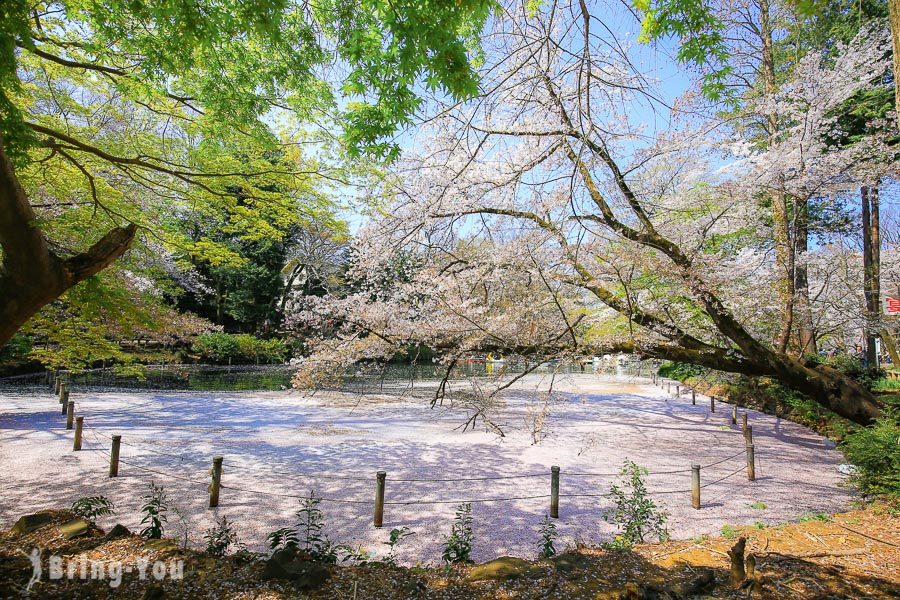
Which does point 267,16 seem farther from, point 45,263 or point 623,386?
point 623,386

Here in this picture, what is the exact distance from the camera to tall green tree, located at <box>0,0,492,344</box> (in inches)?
110

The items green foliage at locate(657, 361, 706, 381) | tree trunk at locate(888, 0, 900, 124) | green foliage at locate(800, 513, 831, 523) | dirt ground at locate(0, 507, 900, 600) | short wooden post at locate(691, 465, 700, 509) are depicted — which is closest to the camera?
tree trunk at locate(888, 0, 900, 124)

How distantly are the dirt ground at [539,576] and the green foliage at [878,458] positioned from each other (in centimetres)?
197

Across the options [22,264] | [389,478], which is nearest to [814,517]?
[389,478]

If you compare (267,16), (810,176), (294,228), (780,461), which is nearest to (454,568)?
(267,16)

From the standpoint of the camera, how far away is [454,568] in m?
3.63

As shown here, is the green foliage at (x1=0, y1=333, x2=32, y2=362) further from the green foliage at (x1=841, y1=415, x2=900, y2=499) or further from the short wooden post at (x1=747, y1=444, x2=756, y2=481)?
the green foliage at (x1=841, y1=415, x2=900, y2=499)

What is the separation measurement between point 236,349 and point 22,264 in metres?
24.3

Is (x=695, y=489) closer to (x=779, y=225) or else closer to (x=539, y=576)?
(x=539, y=576)

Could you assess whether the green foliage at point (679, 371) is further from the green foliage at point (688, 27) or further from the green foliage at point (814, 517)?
the green foliage at point (688, 27)

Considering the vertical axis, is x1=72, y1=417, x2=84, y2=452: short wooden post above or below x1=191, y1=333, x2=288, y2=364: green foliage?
below

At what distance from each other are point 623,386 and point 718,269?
17.0m

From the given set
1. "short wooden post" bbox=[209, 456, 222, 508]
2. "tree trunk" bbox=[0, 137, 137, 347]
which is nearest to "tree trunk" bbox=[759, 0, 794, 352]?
"short wooden post" bbox=[209, 456, 222, 508]

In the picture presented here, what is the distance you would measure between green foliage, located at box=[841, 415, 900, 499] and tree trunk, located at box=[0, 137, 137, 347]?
28.6 feet
